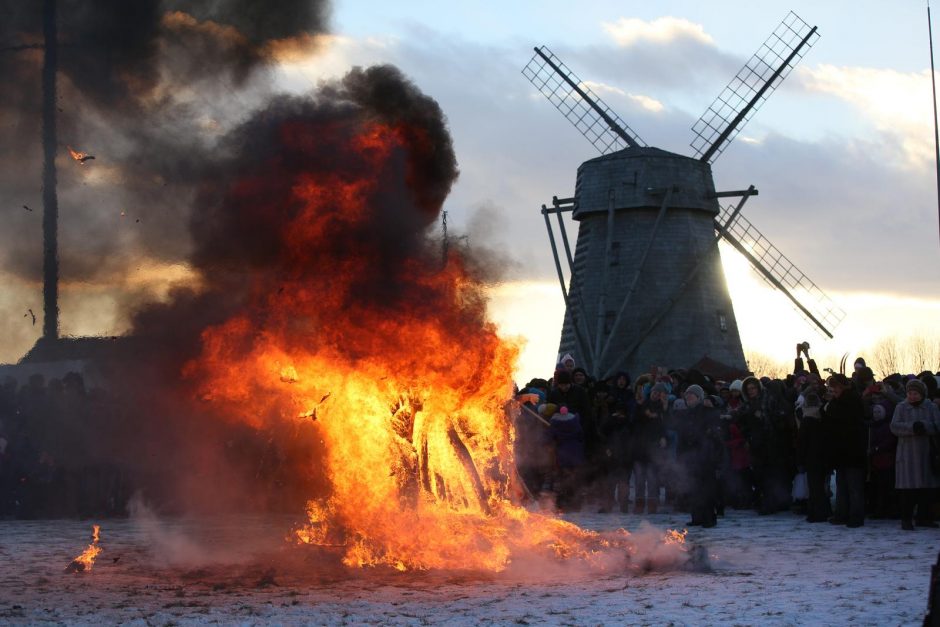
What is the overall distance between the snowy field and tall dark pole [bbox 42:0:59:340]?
476cm

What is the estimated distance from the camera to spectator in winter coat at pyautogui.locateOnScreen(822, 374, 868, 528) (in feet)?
54.3

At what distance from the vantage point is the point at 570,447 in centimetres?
1992

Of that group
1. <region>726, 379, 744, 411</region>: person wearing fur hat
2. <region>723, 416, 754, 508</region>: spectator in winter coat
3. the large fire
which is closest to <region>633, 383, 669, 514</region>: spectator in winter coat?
<region>723, 416, 754, 508</region>: spectator in winter coat

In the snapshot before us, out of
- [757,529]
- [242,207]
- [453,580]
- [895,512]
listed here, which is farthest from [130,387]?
[895,512]

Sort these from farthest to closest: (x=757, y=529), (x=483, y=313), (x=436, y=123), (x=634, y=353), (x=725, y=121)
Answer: (x=725, y=121)
(x=634, y=353)
(x=757, y=529)
(x=436, y=123)
(x=483, y=313)

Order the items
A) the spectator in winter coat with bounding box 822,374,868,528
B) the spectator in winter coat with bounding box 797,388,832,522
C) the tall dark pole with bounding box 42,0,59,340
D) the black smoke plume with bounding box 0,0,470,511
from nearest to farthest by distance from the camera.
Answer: the black smoke plume with bounding box 0,0,470,511 → the spectator in winter coat with bounding box 822,374,868,528 → the tall dark pole with bounding box 42,0,59,340 → the spectator in winter coat with bounding box 797,388,832,522

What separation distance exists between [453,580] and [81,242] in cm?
855

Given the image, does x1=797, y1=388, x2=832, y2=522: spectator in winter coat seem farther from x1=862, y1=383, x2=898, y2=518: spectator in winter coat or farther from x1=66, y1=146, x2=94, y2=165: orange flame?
x1=66, y1=146, x2=94, y2=165: orange flame

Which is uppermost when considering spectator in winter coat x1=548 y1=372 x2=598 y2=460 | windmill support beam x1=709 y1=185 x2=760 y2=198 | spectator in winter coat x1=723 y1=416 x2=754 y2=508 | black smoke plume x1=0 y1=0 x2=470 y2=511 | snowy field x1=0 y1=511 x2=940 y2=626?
windmill support beam x1=709 y1=185 x2=760 y2=198

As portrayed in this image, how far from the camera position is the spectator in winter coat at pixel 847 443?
16.5 meters

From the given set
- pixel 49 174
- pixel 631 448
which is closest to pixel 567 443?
pixel 631 448

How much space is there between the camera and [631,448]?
19562 millimetres

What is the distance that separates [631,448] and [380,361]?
25.5 feet

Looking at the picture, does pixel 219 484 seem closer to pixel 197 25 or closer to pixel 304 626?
pixel 197 25
